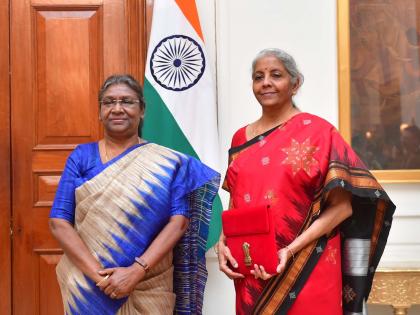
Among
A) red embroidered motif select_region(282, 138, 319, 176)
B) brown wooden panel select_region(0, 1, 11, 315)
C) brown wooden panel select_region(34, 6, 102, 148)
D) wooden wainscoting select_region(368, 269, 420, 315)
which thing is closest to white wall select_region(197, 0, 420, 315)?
wooden wainscoting select_region(368, 269, 420, 315)

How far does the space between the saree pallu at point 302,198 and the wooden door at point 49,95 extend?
4.92 feet

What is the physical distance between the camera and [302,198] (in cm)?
215

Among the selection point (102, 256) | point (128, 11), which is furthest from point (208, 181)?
point (128, 11)

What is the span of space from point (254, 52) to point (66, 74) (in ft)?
3.43

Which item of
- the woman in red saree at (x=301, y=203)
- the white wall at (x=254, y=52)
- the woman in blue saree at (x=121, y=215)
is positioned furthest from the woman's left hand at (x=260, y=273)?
the white wall at (x=254, y=52)

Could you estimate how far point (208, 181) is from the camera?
2.65m

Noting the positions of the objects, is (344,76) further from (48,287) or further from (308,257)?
(48,287)

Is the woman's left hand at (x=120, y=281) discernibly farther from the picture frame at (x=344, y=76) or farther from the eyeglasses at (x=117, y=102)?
the picture frame at (x=344, y=76)

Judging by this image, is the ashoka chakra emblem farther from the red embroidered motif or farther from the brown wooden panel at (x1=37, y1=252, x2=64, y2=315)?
the red embroidered motif

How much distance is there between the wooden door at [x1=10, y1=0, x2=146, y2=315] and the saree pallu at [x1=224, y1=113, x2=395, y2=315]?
150 centimetres

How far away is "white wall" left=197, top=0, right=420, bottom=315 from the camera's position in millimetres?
3480

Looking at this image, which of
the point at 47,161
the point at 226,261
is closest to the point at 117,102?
the point at 226,261

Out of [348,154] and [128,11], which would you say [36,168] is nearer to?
[128,11]

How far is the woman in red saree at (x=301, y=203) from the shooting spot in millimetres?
2121
